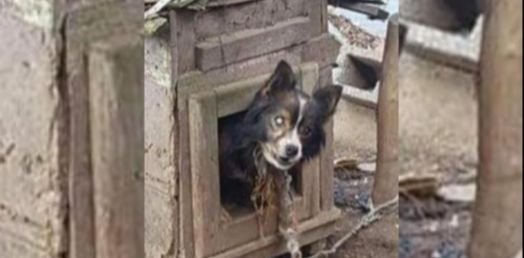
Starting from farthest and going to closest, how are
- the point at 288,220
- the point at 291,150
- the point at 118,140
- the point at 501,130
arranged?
the point at 288,220, the point at 291,150, the point at 118,140, the point at 501,130

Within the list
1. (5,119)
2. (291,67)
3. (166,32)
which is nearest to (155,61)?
(166,32)

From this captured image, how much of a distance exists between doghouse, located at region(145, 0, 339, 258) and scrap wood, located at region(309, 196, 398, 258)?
87 millimetres

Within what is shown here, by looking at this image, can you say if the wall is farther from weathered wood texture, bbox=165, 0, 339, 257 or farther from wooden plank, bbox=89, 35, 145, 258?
weathered wood texture, bbox=165, 0, 339, 257

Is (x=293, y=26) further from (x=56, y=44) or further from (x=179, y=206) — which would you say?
(x=56, y=44)

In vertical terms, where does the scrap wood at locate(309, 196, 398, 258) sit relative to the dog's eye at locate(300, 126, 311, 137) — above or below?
below

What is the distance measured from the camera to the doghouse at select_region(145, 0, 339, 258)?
1.88 metres

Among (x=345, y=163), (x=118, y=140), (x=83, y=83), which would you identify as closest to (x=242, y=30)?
(x=345, y=163)

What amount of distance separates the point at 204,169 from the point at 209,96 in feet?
0.48

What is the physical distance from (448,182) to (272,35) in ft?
4.56

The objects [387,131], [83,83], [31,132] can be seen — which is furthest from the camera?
[387,131]

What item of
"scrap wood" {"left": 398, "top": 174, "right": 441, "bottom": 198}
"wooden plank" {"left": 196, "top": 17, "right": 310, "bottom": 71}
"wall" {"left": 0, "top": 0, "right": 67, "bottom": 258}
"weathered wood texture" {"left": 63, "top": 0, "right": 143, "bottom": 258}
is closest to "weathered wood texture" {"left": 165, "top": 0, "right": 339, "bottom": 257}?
"wooden plank" {"left": 196, "top": 17, "right": 310, "bottom": 71}

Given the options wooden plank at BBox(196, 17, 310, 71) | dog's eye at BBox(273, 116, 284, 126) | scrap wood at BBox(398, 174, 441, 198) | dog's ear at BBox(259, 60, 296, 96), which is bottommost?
dog's eye at BBox(273, 116, 284, 126)

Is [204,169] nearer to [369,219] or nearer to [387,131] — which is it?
[369,219]

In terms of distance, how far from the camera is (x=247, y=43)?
1895 millimetres
